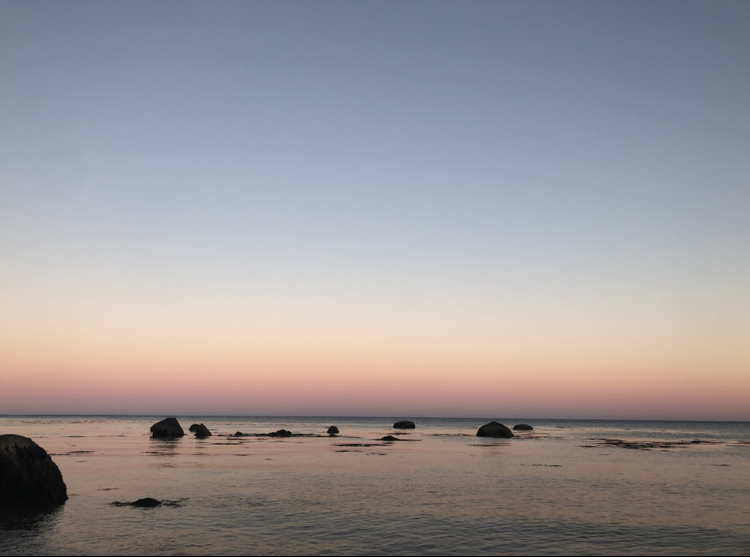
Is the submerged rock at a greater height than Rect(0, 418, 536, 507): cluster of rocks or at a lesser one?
lesser

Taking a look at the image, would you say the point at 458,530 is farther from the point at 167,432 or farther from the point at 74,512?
the point at 167,432

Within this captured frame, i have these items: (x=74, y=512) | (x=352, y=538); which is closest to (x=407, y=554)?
(x=352, y=538)

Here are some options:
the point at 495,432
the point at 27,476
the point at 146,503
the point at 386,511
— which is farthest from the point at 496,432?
the point at 27,476

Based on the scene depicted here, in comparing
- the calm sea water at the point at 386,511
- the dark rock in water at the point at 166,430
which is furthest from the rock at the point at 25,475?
the dark rock in water at the point at 166,430

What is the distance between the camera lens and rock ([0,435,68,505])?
27422 millimetres

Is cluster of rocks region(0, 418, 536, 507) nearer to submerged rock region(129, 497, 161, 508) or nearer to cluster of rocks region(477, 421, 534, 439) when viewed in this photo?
submerged rock region(129, 497, 161, 508)

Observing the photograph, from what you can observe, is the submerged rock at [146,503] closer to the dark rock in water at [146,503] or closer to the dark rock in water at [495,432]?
the dark rock in water at [146,503]

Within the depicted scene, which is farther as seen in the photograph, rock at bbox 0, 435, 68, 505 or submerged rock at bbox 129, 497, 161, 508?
submerged rock at bbox 129, 497, 161, 508

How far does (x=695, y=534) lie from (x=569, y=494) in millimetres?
10946

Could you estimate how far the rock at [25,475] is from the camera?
90.0 feet

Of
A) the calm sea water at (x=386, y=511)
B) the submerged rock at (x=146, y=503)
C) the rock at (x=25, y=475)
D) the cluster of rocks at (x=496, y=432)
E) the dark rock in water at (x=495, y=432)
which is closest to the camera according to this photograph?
the calm sea water at (x=386, y=511)

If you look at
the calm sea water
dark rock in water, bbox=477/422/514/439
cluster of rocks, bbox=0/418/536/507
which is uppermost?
cluster of rocks, bbox=0/418/536/507

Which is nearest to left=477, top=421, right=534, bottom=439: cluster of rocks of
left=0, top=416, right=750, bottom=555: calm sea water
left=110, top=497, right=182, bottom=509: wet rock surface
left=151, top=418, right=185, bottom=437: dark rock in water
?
left=0, top=416, right=750, bottom=555: calm sea water

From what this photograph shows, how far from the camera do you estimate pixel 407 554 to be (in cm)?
1988
